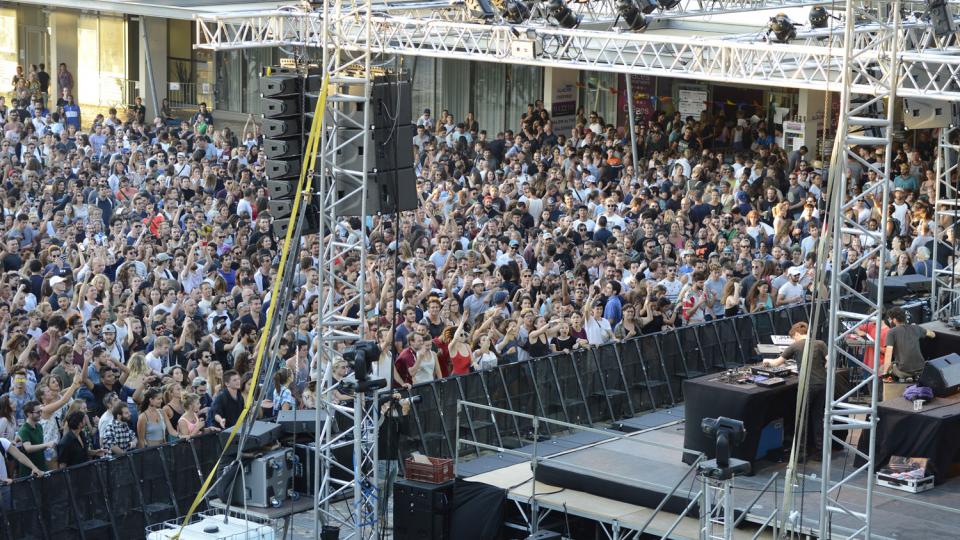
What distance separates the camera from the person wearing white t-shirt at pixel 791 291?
19703 mm

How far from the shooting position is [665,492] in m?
13.5

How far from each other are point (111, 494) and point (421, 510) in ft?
9.13

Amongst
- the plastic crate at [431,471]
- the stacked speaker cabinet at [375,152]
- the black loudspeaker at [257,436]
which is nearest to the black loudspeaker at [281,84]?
the stacked speaker cabinet at [375,152]

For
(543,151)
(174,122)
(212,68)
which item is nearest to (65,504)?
(543,151)

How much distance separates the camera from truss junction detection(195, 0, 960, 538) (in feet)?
39.5

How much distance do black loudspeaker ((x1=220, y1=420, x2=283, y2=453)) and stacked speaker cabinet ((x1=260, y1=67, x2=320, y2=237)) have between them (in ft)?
6.31

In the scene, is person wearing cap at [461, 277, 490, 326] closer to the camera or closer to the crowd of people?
the crowd of people

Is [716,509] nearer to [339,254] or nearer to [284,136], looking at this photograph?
[339,254]

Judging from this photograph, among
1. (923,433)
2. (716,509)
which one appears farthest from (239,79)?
(716,509)

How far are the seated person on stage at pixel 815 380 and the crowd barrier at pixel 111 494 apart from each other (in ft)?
18.8

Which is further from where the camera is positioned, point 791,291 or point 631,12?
point 791,291

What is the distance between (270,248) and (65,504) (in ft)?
26.2

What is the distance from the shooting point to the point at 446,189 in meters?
24.3

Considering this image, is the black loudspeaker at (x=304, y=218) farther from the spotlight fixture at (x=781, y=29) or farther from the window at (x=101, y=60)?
the window at (x=101, y=60)
